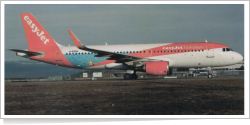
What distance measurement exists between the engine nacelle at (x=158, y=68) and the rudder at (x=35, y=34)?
1085 cm

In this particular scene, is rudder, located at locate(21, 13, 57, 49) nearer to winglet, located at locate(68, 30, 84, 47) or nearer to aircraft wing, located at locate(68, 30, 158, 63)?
winglet, located at locate(68, 30, 84, 47)

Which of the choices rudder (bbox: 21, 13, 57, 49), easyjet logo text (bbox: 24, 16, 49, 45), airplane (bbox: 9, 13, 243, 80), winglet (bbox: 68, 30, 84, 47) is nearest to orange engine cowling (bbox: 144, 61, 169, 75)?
airplane (bbox: 9, 13, 243, 80)

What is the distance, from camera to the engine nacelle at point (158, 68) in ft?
83.7

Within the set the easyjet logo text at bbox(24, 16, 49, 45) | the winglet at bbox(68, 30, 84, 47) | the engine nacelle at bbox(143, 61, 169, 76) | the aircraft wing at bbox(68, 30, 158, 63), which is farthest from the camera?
the easyjet logo text at bbox(24, 16, 49, 45)

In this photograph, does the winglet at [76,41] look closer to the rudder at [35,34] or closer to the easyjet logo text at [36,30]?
the rudder at [35,34]

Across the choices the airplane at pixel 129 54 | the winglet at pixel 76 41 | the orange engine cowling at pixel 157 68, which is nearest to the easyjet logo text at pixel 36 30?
the airplane at pixel 129 54

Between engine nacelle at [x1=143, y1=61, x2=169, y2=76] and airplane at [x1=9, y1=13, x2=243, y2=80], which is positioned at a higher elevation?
airplane at [x1=9, y1=13, x2=243, y2=80]

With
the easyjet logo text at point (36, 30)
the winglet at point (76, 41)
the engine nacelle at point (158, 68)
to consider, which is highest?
the easyjet logo text at point (36, 30)

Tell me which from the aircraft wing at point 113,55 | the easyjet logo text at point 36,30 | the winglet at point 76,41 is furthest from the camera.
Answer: the easyjet logo text at point 36,30

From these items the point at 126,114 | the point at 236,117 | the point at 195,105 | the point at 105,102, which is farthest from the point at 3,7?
the point at 236,117

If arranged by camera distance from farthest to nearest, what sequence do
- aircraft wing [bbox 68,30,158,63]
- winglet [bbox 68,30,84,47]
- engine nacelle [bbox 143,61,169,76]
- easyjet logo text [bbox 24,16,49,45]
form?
easyjet logo text [bbox 24,16,49,45] < winglet [bbox 68,30,84,47] < aircraft wing [bbox 68,30,158,63] < engine nacelle [bbox 143,61,169,76]

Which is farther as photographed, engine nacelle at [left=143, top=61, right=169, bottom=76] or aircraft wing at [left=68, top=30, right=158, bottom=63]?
aircraft wing at [left=68, top=30, right=158, bottom=63]

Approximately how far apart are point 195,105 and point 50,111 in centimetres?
540

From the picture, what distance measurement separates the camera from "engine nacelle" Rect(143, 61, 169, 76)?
83.7 ft
